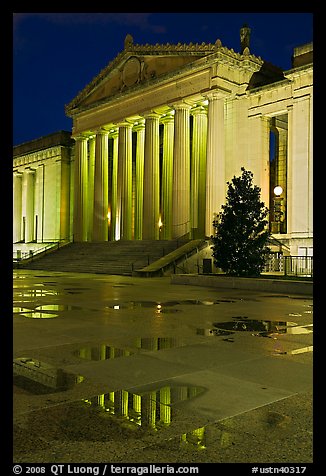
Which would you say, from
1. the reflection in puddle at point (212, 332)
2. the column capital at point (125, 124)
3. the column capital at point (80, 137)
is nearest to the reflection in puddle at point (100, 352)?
the reflection in puddle at point (212, 332)

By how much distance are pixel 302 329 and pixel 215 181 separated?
92.3 feet

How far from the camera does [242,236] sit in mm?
23828

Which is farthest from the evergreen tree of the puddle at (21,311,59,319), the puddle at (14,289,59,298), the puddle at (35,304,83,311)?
the puddle at (21,311,59,319)

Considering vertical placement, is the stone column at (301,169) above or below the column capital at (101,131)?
below

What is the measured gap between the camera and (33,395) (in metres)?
5.69

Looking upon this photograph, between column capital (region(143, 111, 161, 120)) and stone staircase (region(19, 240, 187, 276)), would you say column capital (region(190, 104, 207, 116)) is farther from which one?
stone staircase (region(19, 240, 187, 276))

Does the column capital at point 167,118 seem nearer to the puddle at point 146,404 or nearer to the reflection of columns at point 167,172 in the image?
the reflection of columns at point 167,172

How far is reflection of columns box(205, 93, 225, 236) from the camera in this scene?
37812mm

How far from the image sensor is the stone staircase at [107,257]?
117 ft

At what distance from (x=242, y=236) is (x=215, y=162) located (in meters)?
15.3

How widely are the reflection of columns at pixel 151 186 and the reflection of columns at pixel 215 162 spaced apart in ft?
20.9

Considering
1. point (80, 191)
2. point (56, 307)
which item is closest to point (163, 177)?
point (80, 191)

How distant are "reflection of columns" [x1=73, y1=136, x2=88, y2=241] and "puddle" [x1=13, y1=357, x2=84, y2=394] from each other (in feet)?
148
